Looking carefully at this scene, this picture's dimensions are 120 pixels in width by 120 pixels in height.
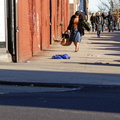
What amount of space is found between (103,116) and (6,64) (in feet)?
26.4

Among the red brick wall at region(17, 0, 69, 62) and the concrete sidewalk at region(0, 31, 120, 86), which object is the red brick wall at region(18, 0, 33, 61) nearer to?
the red brick wall at region(17, 0, 69, 62)

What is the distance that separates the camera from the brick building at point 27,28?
632 inches

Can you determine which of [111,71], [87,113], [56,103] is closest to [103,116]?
[87,113]

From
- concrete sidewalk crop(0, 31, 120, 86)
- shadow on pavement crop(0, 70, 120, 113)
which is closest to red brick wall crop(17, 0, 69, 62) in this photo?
concrete sidewalk crop(0, 31, 120, 86)

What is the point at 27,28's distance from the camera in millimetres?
18500

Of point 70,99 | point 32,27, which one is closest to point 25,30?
point 32,27

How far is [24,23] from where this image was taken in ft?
58.2

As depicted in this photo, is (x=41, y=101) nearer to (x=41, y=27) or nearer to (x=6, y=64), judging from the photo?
(x=6, y=64)

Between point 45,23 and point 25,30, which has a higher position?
point 25,30

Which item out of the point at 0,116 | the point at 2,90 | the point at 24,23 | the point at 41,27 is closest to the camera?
the point at 0,116

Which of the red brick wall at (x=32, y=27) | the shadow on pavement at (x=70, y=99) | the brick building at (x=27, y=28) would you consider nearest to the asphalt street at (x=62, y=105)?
the shadow on pavement at (x=70, y=99)

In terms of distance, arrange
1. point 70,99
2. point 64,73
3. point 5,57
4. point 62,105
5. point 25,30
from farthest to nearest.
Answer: point 25,30
point 5,57
point 64,73
point 70,99
point 62,105

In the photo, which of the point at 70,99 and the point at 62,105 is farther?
the point at 70,99

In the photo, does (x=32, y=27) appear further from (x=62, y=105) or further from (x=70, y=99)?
(x=62, y=105)
